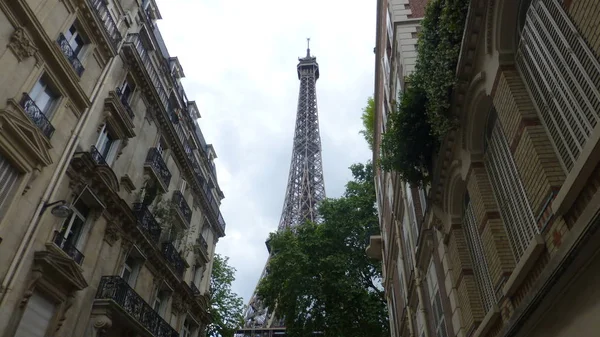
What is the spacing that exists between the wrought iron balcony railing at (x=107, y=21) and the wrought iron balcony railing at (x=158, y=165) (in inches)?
189

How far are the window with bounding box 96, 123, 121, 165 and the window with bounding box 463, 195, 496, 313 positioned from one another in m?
12.3

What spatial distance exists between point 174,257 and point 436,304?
12370 millimetres

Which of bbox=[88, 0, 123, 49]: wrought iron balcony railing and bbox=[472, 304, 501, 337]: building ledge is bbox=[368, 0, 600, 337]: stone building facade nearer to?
bbox=[472, 304, 501, 337]: building ledge

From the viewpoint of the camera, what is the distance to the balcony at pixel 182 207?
21.2 metres

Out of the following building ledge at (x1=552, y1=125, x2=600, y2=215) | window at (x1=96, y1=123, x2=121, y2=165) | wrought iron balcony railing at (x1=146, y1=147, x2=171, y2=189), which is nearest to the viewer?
building ledge at (x1=552, y1=125, x2=600, y2=215)

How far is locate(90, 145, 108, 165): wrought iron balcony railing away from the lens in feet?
50.0

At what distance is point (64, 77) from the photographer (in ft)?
45.7

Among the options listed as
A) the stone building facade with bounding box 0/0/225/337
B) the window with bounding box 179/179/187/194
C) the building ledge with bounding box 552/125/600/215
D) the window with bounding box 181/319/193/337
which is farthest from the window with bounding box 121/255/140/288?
the building ledge with bounding box 552/125/600/215

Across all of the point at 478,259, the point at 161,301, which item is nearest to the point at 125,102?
the point at 161,301

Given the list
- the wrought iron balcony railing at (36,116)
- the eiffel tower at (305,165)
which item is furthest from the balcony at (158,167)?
the eiffel tower at (305,165)

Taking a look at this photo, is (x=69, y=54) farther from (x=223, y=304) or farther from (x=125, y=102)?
(x=223, y=304)

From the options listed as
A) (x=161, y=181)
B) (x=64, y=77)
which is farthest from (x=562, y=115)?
(x=161, y=181)

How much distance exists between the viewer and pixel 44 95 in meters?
13.5

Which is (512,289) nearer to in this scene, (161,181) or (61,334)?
(61,334)
